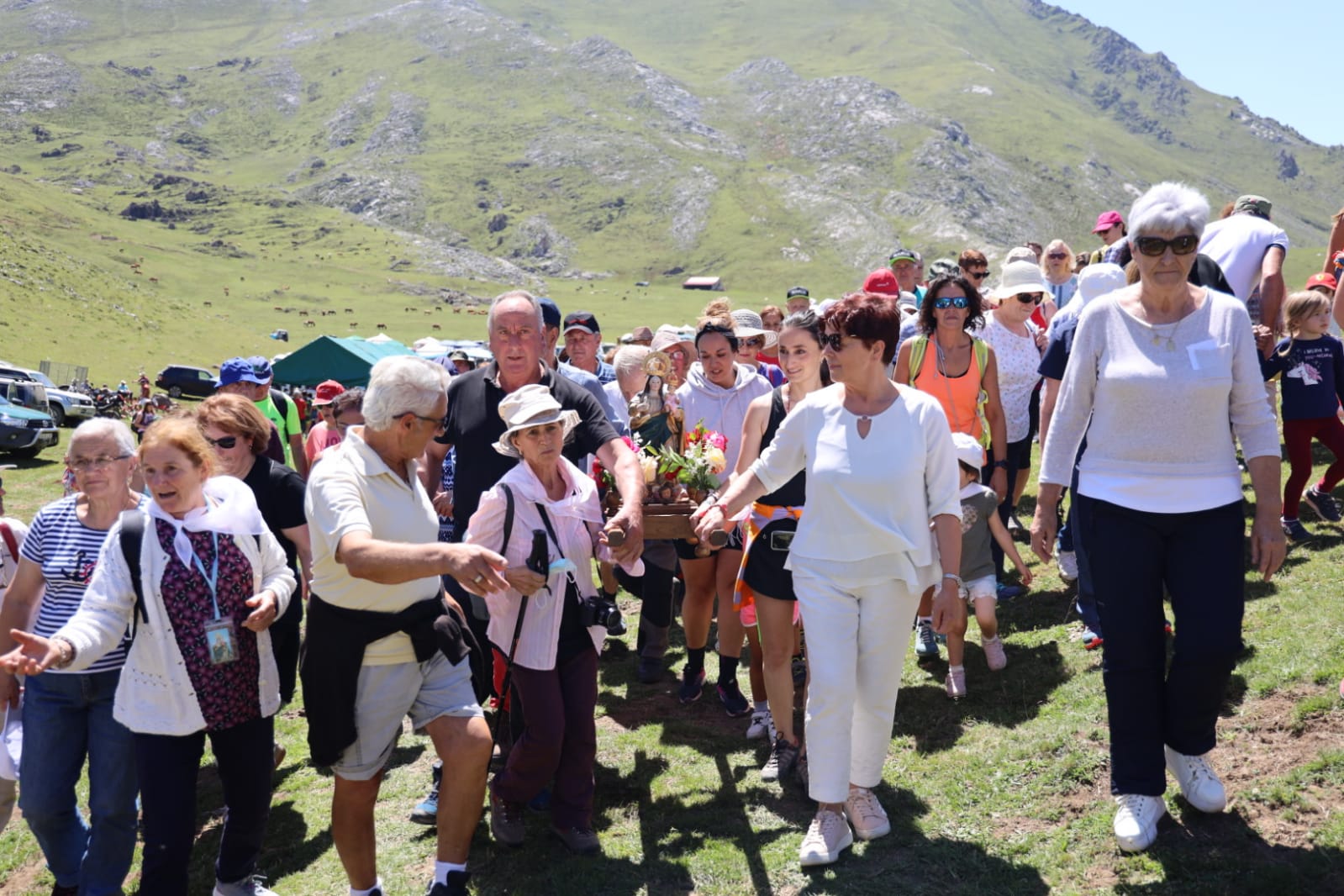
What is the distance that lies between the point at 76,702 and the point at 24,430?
2330cm

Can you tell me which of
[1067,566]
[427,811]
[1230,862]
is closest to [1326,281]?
[1067,566]

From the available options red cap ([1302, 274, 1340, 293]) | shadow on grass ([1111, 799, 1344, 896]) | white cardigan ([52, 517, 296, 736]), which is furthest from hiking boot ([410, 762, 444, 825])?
red cap ([1302, 274, 1340, 293])

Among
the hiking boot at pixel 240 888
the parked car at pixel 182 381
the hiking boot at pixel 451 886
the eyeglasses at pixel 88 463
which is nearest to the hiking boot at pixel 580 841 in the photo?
the hiking boot at pixel 451 886

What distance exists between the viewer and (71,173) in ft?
484

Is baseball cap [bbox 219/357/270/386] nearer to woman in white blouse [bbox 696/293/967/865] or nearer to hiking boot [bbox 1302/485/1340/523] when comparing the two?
woman in white blouse [bbox 696/293/967/865]

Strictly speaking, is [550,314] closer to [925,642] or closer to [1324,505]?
[925,642]

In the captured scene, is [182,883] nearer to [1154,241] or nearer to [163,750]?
[163,750]

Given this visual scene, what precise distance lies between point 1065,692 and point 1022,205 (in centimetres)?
17056

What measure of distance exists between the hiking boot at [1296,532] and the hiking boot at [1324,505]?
1.24 feet

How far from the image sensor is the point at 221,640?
4.10m

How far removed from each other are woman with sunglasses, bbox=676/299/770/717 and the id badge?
2.96m

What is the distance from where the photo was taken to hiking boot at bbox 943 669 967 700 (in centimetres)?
606

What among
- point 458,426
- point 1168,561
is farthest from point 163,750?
point 1168,561

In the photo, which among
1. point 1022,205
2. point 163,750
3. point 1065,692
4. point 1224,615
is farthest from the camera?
point 1022,205
